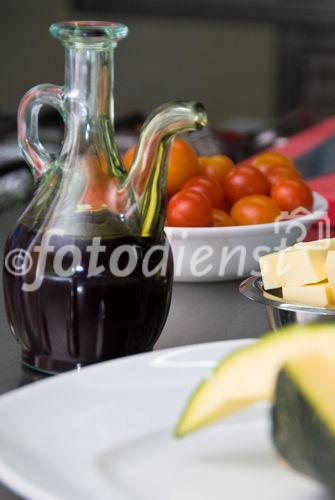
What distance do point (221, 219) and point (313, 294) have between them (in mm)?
387

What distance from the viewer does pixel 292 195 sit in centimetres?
128

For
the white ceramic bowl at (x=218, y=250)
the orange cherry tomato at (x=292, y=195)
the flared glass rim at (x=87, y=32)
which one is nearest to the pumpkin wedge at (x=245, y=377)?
the flared glass rim at (x=87, y=32)

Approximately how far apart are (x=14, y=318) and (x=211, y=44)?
4.65 metres

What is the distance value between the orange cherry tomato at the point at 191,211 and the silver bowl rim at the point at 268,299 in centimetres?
26

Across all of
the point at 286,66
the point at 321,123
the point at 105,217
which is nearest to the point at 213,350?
the point at 105,217

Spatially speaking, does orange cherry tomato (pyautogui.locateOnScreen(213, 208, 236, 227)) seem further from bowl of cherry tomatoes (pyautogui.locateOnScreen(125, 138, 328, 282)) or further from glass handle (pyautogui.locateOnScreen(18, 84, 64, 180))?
glass handle (pyautogui.locateOnScreen(18, 84, 64, 180))

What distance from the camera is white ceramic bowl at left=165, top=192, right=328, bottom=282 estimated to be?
3.86 ft

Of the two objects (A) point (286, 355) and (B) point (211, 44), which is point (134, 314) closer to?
(A) point (286, 355)

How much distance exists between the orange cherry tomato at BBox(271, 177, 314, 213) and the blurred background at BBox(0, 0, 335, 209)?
374 centimetres

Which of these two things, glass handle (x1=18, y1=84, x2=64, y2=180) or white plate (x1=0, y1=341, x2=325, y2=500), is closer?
white plate (x1=0, y1=341, x2=325, y2=500)

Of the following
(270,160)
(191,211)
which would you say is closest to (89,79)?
(191,211)

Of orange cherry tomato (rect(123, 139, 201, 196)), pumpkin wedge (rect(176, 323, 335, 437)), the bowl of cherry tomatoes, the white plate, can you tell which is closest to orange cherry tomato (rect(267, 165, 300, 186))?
the bowl of cherry tomatoes

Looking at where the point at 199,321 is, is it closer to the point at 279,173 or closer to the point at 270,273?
the point at 270,273

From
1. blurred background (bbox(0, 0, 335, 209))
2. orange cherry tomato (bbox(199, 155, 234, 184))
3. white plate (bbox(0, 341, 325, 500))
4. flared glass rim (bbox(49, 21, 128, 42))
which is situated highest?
flared glass rim (bbox(49, 21, 128, 42))
